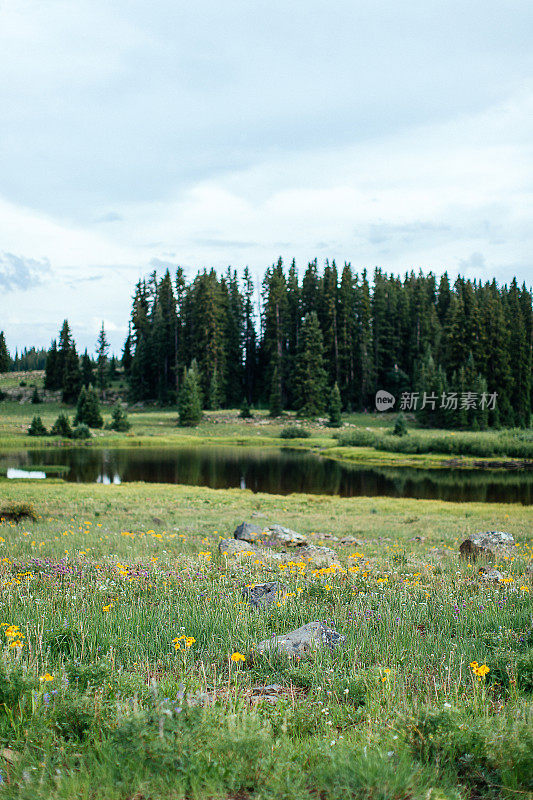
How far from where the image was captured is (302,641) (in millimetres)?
4676

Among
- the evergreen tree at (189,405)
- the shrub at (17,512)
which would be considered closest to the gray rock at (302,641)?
the shrub at (17,512)

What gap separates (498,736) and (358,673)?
1.14m

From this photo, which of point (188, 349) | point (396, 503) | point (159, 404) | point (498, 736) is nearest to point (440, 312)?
point (188, 349)

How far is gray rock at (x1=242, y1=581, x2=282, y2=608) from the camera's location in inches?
238

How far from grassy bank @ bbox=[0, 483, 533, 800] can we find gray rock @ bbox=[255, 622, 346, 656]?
0.38 ft

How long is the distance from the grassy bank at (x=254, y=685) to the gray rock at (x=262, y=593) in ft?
0.52

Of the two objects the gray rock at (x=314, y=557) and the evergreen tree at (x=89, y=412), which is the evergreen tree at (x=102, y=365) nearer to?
the evergreen tree at (x=89, y=412)

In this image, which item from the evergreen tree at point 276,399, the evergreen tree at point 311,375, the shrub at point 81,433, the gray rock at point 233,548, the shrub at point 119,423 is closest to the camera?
the gray rock at point 233,548

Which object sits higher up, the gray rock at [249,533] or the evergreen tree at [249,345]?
the evergreen tree at [249,345]

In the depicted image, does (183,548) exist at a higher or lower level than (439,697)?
lower

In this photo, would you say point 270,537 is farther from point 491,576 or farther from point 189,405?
point 189,405

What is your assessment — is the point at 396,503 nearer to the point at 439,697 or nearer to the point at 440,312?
the point at 439,697

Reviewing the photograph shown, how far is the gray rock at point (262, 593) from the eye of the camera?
6.05 metres

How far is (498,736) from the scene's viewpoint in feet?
9.88
